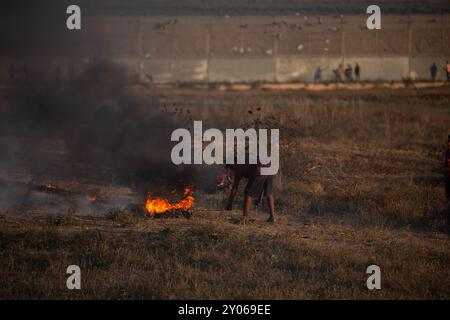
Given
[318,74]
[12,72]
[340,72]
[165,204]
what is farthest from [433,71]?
[165,204]

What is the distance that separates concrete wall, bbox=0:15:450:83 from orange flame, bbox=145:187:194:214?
1103 inches

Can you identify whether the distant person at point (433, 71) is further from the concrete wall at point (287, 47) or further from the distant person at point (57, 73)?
the distant person at point (57, 73)

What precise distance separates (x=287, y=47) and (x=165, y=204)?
101 ft

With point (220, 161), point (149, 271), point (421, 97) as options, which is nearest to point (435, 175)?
point (220, 161)

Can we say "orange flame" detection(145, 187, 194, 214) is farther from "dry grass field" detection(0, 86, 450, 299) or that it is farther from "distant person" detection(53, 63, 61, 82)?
"distant person" detection(53, 63, 61, 82)

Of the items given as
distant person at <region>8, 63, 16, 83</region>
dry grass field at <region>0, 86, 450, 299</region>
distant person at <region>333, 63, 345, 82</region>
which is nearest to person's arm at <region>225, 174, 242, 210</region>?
dry grass field at <region>0, 86, 450, 299</region>

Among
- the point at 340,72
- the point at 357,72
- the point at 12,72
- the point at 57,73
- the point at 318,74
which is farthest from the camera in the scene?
the point at 318,74

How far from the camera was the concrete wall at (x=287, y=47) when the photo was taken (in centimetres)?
4012

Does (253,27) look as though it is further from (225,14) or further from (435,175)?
(435,175)

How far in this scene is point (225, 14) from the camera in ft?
134

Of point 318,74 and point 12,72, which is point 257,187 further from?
point 318,74

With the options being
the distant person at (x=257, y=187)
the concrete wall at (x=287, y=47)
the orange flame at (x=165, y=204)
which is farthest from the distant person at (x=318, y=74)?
the distant person at (x=257, y=187)

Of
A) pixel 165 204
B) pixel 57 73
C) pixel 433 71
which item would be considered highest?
pixel 433 71

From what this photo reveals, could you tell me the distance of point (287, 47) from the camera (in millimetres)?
41094
